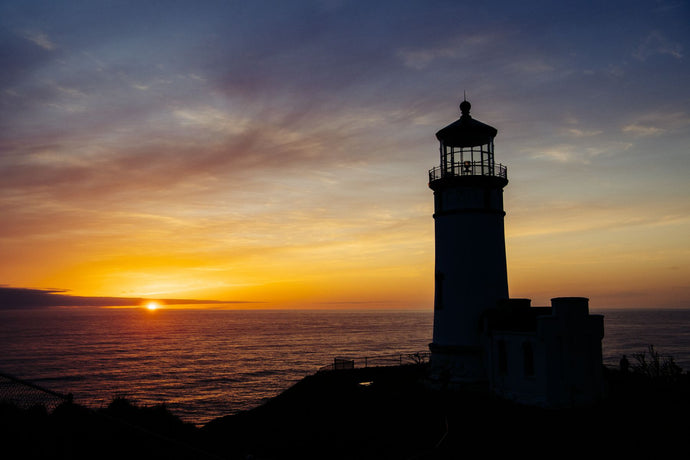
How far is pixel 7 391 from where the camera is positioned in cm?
4738

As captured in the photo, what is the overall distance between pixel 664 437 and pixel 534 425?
4552 mm

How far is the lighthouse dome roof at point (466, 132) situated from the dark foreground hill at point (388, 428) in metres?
14.2

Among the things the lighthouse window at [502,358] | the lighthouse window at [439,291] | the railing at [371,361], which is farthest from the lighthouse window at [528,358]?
the railing at [371,361]

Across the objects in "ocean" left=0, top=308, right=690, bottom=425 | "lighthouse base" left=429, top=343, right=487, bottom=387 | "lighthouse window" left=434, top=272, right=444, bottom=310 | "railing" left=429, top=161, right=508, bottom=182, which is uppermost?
"railing" left=429, top=161, right=508, bottom=182

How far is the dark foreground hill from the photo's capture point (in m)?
15.6

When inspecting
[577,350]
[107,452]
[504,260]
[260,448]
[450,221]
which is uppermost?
[450,221]

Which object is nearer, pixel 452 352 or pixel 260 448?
pixel 260 448

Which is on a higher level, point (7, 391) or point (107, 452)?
point (107, 452)

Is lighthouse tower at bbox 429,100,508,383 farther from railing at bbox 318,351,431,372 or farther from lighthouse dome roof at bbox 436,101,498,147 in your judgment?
railing at bbox 318,351,431,372

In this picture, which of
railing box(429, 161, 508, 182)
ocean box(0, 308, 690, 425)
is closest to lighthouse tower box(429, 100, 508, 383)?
railing box(429, 161, 508, 182)

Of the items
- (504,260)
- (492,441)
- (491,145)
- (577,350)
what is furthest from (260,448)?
(491,145)

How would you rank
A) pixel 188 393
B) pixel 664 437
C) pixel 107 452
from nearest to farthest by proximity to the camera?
pixel 107 452, pixel 664 437, pixel 188 393

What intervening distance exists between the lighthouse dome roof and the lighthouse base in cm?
1201

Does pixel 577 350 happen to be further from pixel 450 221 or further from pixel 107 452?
pixel 107 452
